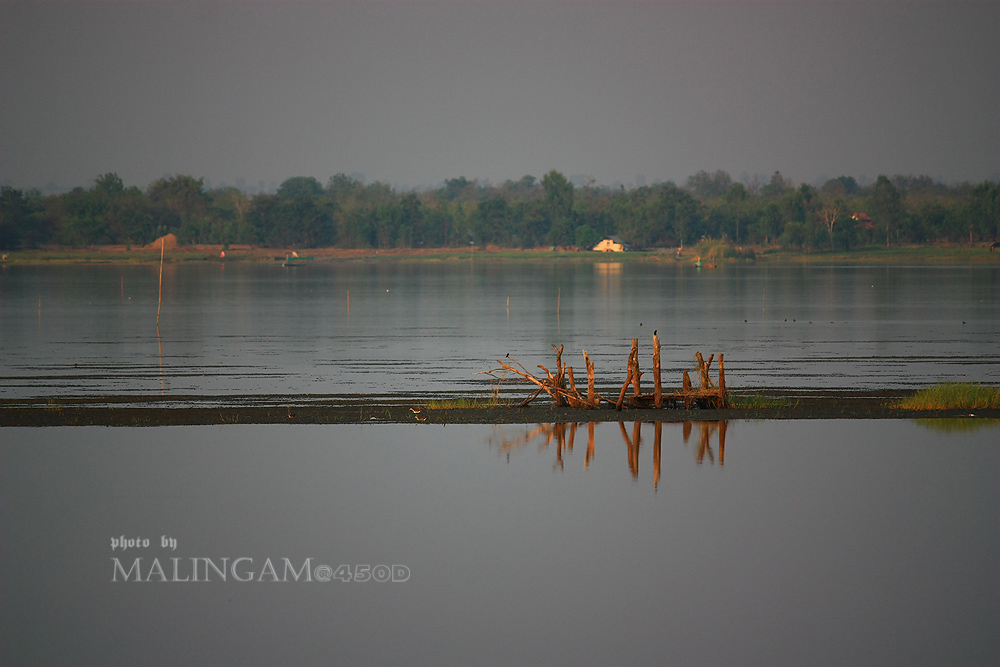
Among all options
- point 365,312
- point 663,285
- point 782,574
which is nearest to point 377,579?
point 782,574

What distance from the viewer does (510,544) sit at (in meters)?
18.8

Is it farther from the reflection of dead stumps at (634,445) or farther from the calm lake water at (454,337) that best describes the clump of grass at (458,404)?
the reflection of dead stumps at (634,445)

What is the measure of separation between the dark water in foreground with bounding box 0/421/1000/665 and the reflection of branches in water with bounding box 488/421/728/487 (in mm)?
95

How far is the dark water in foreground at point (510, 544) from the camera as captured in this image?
49.4 feet

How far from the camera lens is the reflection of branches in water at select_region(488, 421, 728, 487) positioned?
24.3 m

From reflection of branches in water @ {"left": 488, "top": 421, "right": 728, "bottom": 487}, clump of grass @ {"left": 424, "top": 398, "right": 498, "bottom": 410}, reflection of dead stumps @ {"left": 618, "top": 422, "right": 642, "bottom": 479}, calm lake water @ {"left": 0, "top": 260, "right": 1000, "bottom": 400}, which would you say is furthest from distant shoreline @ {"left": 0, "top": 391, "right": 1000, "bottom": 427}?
calm lake water @ {"left": 0, "top": 260, "right": 1000, "bottom": 400}

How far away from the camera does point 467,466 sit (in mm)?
24047

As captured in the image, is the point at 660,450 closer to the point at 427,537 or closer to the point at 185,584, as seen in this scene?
the point at 427,537

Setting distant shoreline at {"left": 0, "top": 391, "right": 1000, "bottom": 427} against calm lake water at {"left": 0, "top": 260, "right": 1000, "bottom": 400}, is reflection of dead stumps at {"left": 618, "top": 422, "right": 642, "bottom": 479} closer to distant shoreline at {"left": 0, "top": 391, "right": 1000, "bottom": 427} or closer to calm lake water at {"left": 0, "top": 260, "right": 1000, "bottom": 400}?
distant shoreline at {"left": 0, "top": 391, "right": 1000, "bottom": 427}

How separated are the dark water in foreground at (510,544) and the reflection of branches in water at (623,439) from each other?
3.7 inches

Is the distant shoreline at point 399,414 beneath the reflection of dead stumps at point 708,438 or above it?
above

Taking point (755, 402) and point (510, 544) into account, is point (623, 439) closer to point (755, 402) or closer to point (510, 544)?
point (755, 402)

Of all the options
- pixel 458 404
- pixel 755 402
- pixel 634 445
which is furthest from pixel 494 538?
→ pixel 755 402

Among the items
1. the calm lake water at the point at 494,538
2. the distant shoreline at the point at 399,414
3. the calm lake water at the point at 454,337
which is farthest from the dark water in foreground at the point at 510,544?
the calm lake water at the point at 454,337
